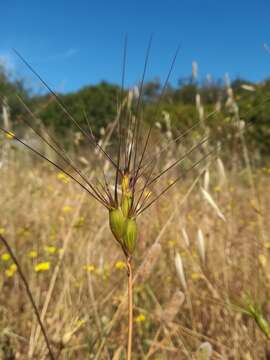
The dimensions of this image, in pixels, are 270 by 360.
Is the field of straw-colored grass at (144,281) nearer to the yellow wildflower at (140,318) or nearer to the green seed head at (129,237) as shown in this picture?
the yellow wildflower at (140,318)

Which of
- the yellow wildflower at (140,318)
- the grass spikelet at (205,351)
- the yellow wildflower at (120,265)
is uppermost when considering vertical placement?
the yellow wildflower at (120,265)

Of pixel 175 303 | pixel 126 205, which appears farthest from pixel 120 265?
pixel 126 205

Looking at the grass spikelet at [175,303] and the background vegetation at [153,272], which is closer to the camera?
the grass spikelet at [175,303]

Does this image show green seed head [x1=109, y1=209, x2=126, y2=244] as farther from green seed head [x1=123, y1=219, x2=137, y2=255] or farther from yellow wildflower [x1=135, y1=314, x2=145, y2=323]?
yellow wildflower [x1=135, y1=314, x2=145, y2=323]


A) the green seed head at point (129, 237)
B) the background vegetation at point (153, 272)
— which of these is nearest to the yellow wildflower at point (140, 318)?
the background vegetation at point (153, 272)

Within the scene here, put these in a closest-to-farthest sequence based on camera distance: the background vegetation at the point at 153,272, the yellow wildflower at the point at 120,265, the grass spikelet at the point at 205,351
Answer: the grass spikelet at the point at 205,351 < the background vegetation at the point at 153,272 < the yellow wildflower at the point at 120,265

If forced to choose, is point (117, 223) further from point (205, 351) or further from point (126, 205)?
point (205, 351)

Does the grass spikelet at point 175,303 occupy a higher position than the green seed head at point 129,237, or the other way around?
the green seed head at point 129,237
